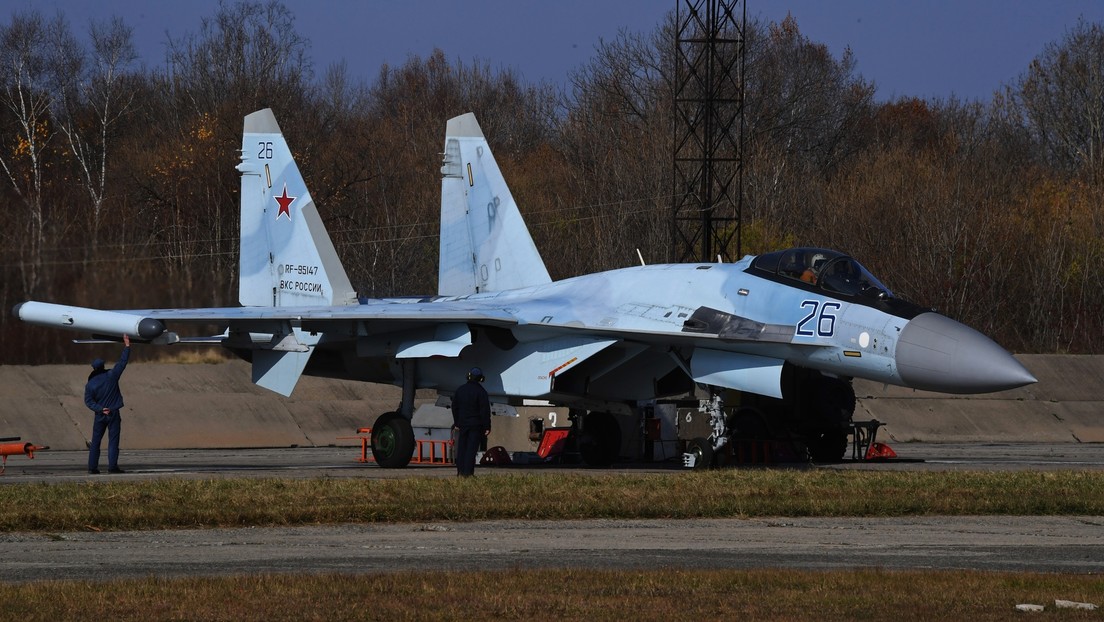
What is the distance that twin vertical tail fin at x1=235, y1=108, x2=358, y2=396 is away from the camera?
2036 cm

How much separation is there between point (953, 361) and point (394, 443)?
23.5 ft

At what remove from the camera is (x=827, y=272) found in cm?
1581

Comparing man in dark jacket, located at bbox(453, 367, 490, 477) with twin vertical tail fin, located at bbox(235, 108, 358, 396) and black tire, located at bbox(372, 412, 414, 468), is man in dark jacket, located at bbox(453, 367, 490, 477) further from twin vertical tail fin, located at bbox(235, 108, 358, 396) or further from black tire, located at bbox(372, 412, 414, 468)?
twin vertical tail fin, located at bbox(235, 108, 358, 396)

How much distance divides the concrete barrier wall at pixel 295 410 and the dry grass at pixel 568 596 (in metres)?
13.5

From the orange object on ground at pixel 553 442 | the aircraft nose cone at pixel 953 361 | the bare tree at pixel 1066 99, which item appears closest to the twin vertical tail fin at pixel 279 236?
the orange object on ground at pixel 553 442

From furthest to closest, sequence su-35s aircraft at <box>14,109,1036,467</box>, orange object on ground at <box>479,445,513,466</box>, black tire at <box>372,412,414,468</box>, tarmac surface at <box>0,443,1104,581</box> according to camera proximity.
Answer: orange object on ground at <box>479,445,513,466</box>
black tire at <box>372,412,414,468</box>
su-35s aircraft at <box>14,109,1036,467</box>
tarmac surface at <box>0,443,1104,581</box>

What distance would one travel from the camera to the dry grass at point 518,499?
11.2 metres

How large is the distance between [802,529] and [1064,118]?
5027cm

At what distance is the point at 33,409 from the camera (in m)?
24.3

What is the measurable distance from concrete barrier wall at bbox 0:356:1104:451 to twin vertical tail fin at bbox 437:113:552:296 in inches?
88.6

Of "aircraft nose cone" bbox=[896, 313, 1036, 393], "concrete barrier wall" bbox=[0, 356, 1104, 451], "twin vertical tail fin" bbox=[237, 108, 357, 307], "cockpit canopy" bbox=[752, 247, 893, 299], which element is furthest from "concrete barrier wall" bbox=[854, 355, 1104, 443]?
"aircraft nose cone" bbox=[896, 313, 1036, 393]

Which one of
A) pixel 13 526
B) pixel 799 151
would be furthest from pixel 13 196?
pixel 799 151

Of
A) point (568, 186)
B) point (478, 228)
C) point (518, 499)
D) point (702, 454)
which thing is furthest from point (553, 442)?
point (568, 186)

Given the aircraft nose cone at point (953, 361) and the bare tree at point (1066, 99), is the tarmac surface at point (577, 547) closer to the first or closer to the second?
the aircraft nose cone at point (953, 361)
